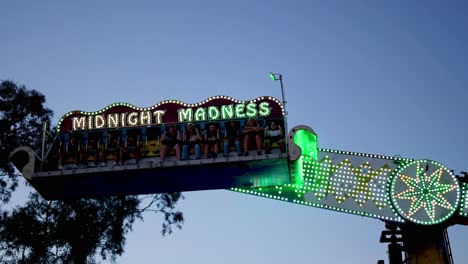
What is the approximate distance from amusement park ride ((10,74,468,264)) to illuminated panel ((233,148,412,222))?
0.11ft

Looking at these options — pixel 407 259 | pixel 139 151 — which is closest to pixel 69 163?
pixel 139 151

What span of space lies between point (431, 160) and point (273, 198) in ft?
18.5

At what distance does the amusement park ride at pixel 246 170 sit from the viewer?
18.0m

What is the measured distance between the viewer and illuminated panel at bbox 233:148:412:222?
1969 centimetres

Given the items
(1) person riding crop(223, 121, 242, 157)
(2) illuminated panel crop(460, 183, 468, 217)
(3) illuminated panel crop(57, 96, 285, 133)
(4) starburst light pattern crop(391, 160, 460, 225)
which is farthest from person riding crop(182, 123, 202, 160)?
(2) illuminated panel crop(460, 183, 468, 217)

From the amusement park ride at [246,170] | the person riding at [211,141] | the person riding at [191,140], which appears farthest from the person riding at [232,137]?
the person riding at [191,140]

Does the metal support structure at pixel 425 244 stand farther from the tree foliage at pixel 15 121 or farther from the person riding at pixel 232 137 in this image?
the tree foliage at pixel 15 121

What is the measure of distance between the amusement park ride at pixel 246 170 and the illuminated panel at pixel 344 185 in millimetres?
35

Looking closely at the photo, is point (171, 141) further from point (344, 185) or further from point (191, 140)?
point (344, 185)

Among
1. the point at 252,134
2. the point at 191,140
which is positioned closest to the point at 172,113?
the point at 191,140

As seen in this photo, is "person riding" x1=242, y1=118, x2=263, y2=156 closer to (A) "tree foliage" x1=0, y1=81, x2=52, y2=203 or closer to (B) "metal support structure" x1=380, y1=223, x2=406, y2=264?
(B) "metal support structure" x1=380, y1=223, x2=406, y2=264

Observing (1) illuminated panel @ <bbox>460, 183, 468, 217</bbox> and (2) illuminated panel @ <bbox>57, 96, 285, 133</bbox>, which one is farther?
(1) illuminated panel @ <bbox>460, 183, 468, 217</bbox>

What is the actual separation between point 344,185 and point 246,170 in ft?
13.4

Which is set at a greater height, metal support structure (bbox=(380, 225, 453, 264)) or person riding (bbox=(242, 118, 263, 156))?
person riding (bbox=(242, 118, 263, 156))
